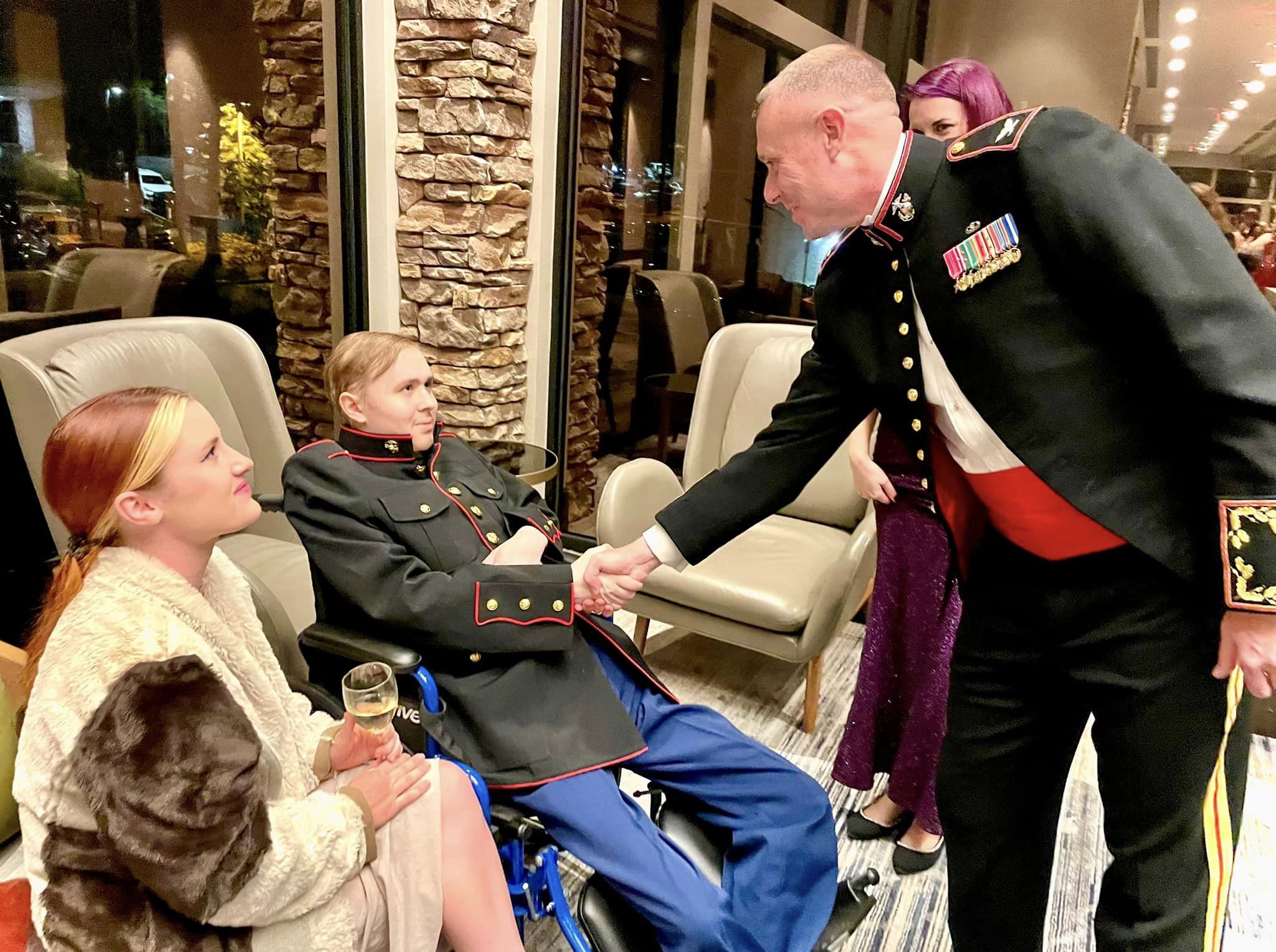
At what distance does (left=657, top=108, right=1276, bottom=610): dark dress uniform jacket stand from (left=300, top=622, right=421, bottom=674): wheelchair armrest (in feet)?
2.92

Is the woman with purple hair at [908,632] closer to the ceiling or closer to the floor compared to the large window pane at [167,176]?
closer to the floor

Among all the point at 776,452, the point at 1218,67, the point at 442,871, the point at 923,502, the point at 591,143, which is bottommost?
the point at 442,871

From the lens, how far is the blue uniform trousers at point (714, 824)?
4.55ft

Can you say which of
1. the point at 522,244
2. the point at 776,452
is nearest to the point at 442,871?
the point at 776,452

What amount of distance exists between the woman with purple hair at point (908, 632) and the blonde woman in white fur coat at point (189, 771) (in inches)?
43.7

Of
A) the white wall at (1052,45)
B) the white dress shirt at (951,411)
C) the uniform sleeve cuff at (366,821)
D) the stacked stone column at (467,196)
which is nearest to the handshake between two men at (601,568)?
the uniform sleeve cuff at (366,821)

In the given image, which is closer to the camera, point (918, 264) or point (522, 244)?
point (918, 264)

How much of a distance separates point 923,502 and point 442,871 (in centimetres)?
127

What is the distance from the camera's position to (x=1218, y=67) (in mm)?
2729

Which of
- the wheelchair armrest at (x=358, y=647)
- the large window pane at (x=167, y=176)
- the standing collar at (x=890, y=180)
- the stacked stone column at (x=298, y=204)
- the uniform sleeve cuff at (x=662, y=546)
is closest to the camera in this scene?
the standing collar at (x=890, y=180)

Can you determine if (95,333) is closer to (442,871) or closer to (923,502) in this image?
(442,871)

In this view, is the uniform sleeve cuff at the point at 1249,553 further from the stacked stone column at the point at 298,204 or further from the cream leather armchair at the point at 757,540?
the stacked stone column at the point at 298,204

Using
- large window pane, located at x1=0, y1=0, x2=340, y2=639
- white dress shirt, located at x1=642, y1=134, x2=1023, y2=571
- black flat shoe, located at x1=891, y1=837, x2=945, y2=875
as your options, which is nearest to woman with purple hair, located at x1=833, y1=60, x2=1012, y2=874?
black flat shoe, located at x1=891, y1=837, x2=945, y2=875

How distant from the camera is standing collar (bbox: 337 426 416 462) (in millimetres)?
1738
